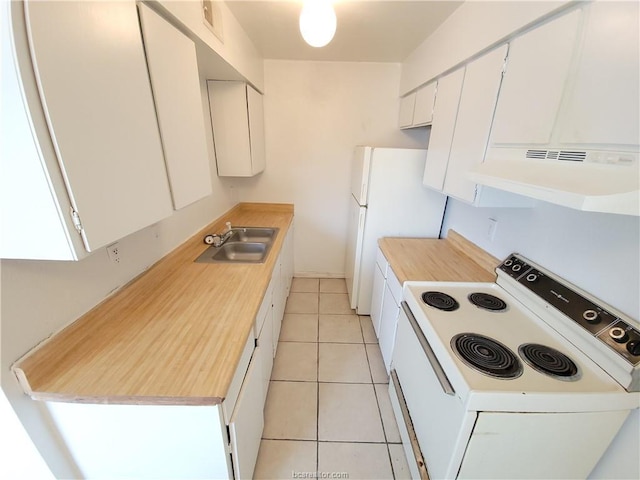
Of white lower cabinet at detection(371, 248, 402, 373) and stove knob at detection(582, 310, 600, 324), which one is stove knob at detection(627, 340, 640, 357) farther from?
white lower cabinet at detection(371, 248, 402, 373)

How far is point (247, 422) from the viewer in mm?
1131

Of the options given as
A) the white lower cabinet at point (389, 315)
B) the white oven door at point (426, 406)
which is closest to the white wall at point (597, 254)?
the white oven door at point (426, 406)

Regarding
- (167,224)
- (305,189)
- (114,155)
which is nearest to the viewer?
(114,155)

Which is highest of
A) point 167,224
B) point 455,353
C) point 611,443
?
point 167,224

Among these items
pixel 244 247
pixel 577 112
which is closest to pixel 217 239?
pixel 244 247

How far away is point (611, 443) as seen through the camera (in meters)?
1.01

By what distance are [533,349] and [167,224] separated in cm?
203

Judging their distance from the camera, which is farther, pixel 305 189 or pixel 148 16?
pixel 305 189

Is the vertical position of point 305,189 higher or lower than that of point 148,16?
lower

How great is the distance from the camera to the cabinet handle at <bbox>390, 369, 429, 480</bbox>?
1.21 m

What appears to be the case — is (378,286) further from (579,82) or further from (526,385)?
(579,82)

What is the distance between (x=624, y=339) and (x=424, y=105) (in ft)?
6.17

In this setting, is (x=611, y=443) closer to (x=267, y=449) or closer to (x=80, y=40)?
(x=267, y=449)

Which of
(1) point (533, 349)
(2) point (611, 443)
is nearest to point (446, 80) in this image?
(1) point (533, 349)
